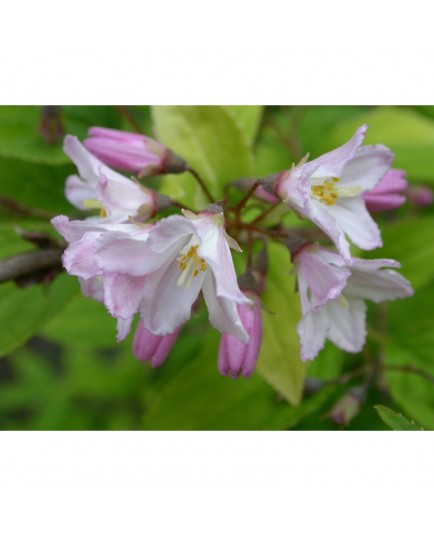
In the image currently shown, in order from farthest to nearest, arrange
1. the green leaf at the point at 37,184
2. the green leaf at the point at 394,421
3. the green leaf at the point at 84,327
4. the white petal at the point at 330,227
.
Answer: the green leaf at the point at 84,327 → the green leaf at the point at 37,184 → the white petal at the point at 330,227 → the green leaf at the point at 394,421

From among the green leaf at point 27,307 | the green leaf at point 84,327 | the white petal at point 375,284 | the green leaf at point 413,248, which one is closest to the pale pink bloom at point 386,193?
the white petal at point 375,284

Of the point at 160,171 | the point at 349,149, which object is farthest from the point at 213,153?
the point at 349,149

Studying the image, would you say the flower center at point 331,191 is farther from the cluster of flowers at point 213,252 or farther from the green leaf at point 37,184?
the green leaf at point 37,184

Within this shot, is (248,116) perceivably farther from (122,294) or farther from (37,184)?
(122,294)

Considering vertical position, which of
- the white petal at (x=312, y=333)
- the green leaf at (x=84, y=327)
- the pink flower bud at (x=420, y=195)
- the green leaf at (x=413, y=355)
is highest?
the white petal at (x=312, y=333)

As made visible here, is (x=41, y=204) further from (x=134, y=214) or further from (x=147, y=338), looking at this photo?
(x=147, y=338)

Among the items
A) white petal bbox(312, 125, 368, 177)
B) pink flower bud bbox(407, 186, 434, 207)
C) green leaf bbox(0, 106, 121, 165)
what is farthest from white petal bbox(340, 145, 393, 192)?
pink flower bud bbox(407, 186, 434, 207)
